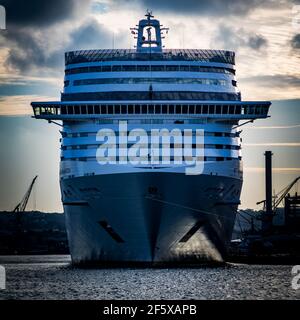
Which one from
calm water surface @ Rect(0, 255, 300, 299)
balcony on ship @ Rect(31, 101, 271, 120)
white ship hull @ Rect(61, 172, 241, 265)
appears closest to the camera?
calm water surface @ Rect(0, 255, 300, 299)

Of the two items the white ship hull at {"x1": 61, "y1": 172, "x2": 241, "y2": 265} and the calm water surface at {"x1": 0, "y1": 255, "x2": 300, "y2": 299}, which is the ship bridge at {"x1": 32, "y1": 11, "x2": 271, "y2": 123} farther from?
the calm water surface at {"x1": 0, "y1": 255, "x2": 300, "y2": 299}

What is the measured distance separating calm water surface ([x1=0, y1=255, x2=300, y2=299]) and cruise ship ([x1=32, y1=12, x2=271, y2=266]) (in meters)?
1.40

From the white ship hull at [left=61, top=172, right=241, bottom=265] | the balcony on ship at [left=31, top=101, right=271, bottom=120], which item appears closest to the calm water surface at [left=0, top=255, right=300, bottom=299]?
the white ship hull at [left=61, top=172, right=241, bottom=265]

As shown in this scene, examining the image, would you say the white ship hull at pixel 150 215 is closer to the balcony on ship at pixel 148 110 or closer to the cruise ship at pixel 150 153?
the cruise ship at pixel 150 153

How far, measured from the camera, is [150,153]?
239 ft

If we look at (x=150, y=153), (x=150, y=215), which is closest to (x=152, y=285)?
(x=150, y=215)

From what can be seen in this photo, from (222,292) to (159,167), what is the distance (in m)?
10.8

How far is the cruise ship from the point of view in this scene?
7156cm

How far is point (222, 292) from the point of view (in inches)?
2522

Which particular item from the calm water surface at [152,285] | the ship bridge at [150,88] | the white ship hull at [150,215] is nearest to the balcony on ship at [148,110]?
the ship bridge at [150,88]

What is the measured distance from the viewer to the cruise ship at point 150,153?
71.6 m

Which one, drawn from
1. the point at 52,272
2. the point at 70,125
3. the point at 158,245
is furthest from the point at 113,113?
the point at 52,272

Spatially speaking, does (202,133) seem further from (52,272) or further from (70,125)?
(52,272)

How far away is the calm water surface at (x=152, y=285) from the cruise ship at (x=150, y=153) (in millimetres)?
1405
